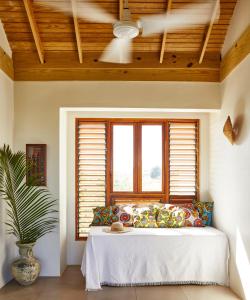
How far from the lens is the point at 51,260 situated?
4.56 m

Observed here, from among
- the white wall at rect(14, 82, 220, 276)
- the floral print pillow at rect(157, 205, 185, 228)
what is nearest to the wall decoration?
the white wall at rect(14, 82, 220, 276)

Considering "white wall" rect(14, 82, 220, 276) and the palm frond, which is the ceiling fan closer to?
"white wall" rect(14, 82, 220, 276)

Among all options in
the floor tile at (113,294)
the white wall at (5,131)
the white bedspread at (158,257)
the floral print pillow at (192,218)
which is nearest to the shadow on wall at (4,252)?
the white wall at (5,131)

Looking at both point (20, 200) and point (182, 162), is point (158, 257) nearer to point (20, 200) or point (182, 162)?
point (182, 162)

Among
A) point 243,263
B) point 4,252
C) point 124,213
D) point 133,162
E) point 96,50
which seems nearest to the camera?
point 243,263

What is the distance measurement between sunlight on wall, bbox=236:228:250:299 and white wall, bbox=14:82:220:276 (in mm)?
1907

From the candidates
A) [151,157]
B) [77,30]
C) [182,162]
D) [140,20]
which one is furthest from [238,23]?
[151,157]

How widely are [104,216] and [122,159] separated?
3.21 ft

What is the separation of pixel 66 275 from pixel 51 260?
1.12ft

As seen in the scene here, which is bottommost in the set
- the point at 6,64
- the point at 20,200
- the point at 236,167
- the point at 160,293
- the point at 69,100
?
the point at 160,293

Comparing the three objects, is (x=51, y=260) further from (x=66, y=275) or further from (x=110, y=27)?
(x=110, y=27)

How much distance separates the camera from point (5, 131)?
171 inches

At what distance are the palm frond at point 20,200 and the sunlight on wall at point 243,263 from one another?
2.43 meters

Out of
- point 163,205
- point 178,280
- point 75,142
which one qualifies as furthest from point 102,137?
point 178,280
